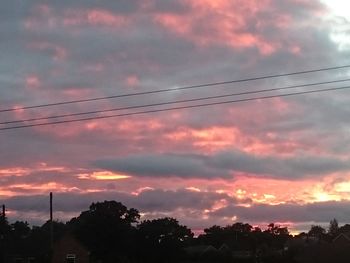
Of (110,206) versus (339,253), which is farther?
(110,206)

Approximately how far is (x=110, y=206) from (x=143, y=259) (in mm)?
12669

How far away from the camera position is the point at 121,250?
100000 millimetres

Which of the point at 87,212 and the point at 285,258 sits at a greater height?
the point at 87,212

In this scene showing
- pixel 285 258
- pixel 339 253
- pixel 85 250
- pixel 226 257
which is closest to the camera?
pixel 339 253

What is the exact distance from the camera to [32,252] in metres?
112

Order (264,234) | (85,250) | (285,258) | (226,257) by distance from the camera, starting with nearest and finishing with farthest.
A: (85,250) → (285,258) → (226,257) → (264,234)

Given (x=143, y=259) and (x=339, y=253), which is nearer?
(x=339, y=253)

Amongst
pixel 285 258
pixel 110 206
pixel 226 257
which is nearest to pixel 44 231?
pixel 110 206

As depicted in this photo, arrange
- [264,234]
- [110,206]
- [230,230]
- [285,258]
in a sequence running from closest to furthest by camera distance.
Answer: [285,258], [110,206], [264,234], [230,230]

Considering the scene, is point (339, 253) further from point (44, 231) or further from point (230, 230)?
point (230, 230)

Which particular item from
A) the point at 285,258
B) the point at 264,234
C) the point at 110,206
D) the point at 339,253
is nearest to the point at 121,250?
the point at 110,206

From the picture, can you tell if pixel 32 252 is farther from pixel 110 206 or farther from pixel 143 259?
pixel 143 259

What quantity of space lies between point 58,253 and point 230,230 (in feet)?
306

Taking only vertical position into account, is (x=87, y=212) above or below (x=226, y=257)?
above
